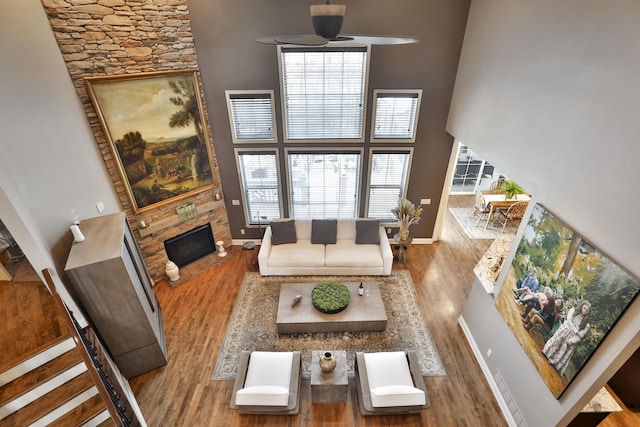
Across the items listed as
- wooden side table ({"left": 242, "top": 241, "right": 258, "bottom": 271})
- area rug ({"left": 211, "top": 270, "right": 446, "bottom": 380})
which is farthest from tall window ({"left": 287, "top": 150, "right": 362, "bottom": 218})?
area rug ({"left": 211, "top": 270, "right": 446, "bottom": 380})

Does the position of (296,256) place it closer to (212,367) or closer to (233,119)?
(212,367)

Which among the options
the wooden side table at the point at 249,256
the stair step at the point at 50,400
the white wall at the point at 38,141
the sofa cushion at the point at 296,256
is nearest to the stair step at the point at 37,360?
the stair step at the point at 50,400

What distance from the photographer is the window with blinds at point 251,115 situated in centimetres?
584

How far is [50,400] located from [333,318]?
11.4 feet

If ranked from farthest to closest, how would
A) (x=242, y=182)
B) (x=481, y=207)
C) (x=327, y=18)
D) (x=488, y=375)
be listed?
(x=481, y=207)
(x=242, y=182)
(x=488, y=375)
(x=327, y=18)

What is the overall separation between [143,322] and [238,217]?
3.28 meters

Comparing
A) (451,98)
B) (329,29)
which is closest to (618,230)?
(329,29)

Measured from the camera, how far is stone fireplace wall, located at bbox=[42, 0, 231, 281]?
4.28 metres

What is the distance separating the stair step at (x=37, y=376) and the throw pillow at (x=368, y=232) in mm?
4893

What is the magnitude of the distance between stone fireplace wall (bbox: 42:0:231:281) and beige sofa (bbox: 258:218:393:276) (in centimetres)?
216

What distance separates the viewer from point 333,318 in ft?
16.4

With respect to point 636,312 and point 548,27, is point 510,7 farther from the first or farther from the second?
point 636,312

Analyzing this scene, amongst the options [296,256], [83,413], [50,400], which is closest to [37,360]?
[50,400]

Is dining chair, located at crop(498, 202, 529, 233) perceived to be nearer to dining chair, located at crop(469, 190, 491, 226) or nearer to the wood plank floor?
dining chair, located at crop(469, 190, 491, 226)
